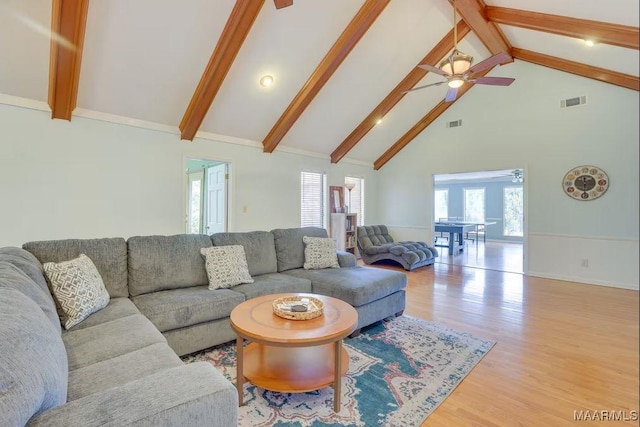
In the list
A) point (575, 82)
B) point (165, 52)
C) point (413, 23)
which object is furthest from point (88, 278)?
point (575, 82)

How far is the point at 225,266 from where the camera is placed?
9.83 ft

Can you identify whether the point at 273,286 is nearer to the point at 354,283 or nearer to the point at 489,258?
the point at 354,283

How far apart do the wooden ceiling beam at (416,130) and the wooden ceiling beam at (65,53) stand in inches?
224

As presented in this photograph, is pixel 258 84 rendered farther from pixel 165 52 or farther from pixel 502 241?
pixel 502 241

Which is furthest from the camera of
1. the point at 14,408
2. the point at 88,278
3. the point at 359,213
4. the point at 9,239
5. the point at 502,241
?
the point at 502,241

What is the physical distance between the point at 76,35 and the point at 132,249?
2.02 metres

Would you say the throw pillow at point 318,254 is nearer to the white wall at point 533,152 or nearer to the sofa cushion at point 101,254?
the sofa cushion at point 101,254

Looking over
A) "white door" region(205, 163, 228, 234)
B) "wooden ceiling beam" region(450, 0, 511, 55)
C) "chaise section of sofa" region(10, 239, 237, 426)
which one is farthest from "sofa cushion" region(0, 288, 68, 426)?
"wooden ceiling beam" region(450, 0, 511, 55)

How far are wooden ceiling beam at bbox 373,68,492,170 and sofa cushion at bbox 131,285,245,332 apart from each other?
5.54m

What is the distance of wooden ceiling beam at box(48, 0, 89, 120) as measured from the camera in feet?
8.86

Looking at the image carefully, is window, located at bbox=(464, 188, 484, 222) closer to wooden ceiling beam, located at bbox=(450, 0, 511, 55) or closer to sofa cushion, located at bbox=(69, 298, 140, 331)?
wooden ceiling beam, located at bbox=(450, 0, 511, 55)

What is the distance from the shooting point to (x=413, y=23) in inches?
169

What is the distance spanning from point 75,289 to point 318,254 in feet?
7.51

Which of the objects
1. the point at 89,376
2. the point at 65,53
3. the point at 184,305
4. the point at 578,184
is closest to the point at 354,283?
the point at 184,305
